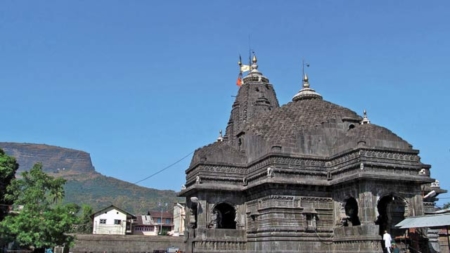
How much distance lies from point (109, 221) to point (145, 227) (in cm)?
872

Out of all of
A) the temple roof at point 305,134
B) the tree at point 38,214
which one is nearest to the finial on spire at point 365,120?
the temple roof at point 305,134

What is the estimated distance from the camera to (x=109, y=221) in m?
71.9

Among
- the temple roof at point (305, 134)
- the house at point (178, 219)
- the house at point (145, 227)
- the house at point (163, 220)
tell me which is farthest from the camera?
the house at point (163, 220)

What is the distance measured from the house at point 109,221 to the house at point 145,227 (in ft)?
17.2

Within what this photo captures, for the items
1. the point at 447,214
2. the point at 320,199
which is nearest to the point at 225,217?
the point at 320,199

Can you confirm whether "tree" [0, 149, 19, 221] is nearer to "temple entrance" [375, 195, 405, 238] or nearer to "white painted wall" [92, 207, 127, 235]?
"temple entrance" [375, 195, 405, 238]

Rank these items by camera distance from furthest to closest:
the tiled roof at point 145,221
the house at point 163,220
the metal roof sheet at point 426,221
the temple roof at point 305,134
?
the house at point 163,220, the tiled roof at point 145,221, the temple roof at point 305,134, the metal roof sheet at point 426,221

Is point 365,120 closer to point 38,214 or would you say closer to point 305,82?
point 305,82

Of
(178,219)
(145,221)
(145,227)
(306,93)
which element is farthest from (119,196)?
(306,93)

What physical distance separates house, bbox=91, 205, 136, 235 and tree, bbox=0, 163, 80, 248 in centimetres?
4191

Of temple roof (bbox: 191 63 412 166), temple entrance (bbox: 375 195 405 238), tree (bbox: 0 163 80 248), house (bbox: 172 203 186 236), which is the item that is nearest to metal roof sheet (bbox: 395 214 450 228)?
temple entrance (bbox: 375 195 405 238)

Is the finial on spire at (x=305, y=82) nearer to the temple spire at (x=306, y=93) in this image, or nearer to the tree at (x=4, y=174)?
the temple spire at (x=306, y=93)

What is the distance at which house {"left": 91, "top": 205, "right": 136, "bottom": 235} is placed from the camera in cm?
7150

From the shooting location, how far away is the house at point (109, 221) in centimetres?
7150
